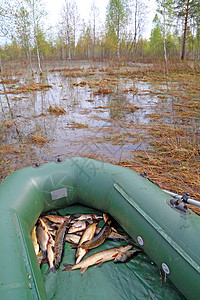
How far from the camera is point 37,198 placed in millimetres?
2531

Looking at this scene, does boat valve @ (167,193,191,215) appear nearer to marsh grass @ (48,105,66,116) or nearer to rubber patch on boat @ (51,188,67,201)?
rubber patch on boat @ (51,188,67,201)

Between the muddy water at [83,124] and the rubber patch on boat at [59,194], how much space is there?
5.93 ft

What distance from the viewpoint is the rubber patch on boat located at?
8.93 feet

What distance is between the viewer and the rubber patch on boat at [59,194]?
2.72 meters

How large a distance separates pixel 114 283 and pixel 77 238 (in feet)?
2.19

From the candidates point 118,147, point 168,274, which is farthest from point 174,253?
point 118,147

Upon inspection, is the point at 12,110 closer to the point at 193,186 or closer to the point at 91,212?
the point at 91,212

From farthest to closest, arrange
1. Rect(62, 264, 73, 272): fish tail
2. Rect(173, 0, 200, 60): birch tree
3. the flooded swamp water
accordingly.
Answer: Rect(173, 0, 200, 60): birch tree
the flooded swamp water
Rect(62, 264, 73, 272): fish tail

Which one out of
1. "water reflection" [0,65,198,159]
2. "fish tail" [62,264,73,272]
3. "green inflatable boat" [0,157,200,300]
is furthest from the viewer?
"water reflection" [0,65,198,159]

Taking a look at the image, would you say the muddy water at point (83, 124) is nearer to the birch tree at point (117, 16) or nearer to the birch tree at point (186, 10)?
the birch tree at point (186, 10)

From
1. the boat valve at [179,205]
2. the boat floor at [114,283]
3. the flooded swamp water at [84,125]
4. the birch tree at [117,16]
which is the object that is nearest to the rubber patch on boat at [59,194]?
the boat floor at [114,283]

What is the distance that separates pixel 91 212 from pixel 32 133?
3.72 meters

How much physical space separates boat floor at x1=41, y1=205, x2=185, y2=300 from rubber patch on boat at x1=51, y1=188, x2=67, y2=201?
772 millimetres

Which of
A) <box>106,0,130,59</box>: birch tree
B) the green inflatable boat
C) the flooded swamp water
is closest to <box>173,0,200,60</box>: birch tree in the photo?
<box>106,0,130,59</box>: birch tree
